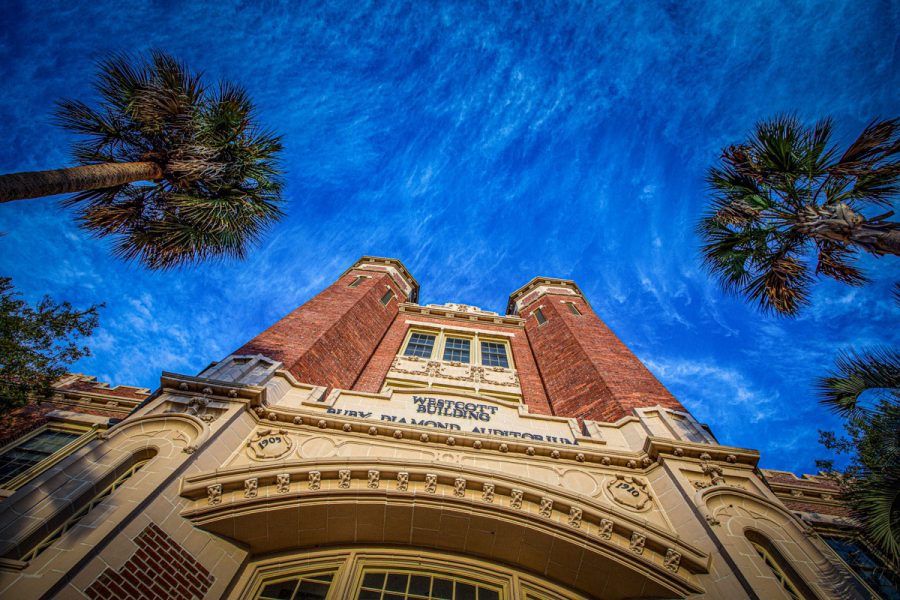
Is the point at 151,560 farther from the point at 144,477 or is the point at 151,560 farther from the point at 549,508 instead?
the point at 549,508

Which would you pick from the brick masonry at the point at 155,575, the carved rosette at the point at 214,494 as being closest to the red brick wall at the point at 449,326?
the carved rosette at the point at 214,494

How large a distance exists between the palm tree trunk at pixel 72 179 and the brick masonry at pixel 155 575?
4.74 m

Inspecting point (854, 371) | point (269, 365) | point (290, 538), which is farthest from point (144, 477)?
point (854, 371)

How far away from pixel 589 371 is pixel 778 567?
20.5 ft

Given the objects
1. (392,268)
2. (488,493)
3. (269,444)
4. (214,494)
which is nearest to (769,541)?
(488,493)

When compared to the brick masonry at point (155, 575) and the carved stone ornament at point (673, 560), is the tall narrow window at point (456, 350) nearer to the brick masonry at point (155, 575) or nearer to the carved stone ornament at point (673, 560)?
the carved stone ornament at point (673, 560)

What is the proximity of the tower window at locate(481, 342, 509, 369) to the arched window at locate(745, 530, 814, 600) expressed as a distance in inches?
365

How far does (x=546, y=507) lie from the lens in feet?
19.9

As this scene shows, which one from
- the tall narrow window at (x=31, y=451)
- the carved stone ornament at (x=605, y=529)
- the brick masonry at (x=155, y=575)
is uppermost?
the tall narrow window at (x=31, y=451)

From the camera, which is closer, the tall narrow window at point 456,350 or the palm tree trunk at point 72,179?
the palm tree trunk at point 72,179

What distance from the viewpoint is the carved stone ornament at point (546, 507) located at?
19.8 ft

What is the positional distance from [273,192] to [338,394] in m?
4.72

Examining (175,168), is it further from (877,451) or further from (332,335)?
(877,451)

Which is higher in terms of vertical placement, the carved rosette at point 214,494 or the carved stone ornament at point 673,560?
the carved stone ornament at point 673,560
